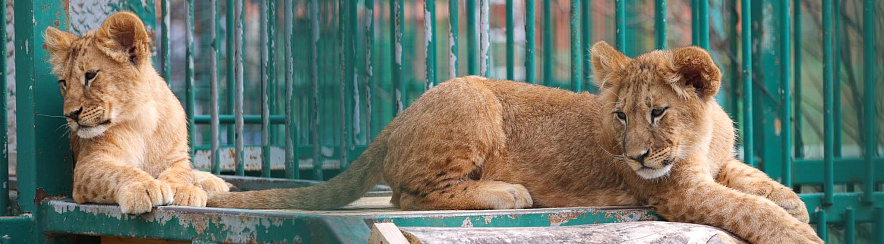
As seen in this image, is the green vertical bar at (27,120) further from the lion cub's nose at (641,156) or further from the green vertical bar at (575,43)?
the lion cub's nose at (641,156)

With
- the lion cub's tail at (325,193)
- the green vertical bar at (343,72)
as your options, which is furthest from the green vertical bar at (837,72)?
the green vertical bar at (343,72)

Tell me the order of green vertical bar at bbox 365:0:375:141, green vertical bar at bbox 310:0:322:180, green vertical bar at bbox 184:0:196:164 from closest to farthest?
green vertical bar at bbox 184:0:196:164 < green vertical bar at bbox 310:0:322:180 < green vertical bar at bbox 365:0:375:141

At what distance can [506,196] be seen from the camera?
3.89 meters

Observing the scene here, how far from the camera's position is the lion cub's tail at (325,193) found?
392cm

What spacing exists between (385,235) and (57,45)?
214 cm

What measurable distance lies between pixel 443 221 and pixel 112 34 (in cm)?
182

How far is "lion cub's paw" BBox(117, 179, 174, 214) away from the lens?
142 inches

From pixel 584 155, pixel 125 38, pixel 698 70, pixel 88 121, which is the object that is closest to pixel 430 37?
pixel 584 155

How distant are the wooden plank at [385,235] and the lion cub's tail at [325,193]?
3.91 ft

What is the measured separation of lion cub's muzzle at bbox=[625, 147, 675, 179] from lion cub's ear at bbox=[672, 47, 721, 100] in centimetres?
30

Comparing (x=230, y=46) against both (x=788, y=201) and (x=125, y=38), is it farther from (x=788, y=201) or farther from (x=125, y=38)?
(x=788, y=201)

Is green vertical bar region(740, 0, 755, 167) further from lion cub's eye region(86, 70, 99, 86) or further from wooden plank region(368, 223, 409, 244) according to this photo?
lion cub's eye region(86, 70, 99, 86)

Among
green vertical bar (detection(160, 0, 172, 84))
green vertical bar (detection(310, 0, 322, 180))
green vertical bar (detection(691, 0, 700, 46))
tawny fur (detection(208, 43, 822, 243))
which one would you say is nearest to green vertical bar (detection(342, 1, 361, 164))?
green vertical bar (detection(310, 0, 322, 180))

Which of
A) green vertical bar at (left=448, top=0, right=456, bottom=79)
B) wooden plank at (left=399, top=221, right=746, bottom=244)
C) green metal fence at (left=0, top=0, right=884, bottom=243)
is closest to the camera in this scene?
wooden plank at (left=399, top=221, right=746, bottom=244)
